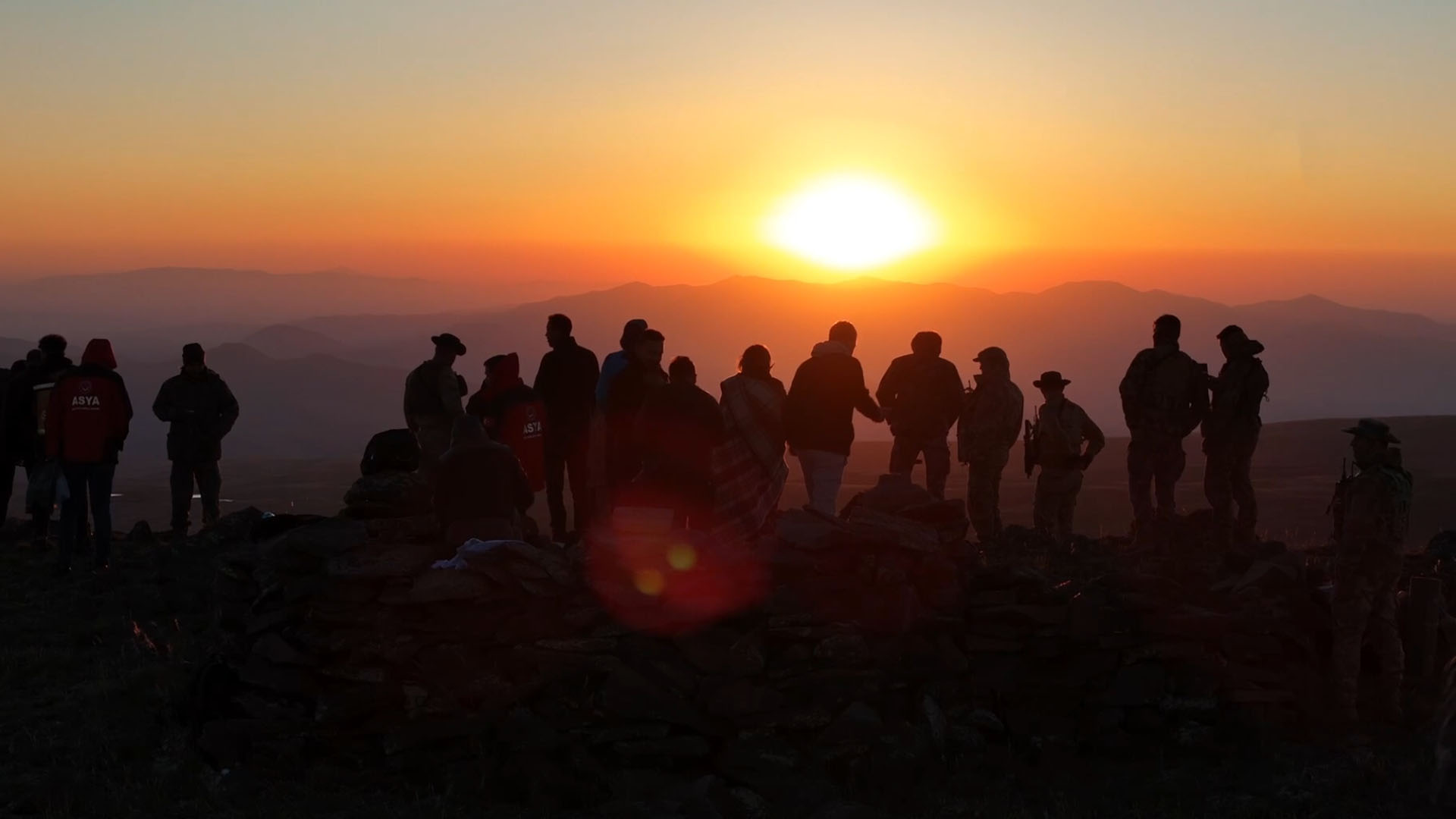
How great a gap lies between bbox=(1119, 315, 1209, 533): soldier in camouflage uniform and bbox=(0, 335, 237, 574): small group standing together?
10.4 m

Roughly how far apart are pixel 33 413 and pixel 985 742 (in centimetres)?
1203

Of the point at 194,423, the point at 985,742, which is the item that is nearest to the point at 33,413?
the point at 194,423

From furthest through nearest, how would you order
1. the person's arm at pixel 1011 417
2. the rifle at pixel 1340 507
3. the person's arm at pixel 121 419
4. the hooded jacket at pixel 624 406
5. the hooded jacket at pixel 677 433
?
the person's arm at pixel 1011 417 < the person's arm at pixel 121 419 < the hooded jacket at pixel 624 406 < the hooded jacket at pixel 677 433 < the rifle at pixel 1340 507

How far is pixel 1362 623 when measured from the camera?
1011 cm

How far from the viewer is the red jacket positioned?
1391 centimetres

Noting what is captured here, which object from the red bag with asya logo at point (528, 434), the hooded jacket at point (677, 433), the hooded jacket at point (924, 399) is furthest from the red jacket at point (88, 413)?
the hooded jacket at point (924, 399)

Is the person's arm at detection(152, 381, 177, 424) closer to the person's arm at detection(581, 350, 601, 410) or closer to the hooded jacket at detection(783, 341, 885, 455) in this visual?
the person's arm at detection(581, 350, 601, 410)

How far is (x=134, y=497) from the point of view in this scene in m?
61.5

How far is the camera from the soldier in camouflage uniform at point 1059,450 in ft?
49.1

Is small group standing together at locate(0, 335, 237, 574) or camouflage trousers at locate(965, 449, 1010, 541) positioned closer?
small group standing together at locate(0, 335, 237, 574)

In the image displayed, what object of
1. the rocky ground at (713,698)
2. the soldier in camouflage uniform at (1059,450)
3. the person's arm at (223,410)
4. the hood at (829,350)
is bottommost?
the rocky ground at (713,698)

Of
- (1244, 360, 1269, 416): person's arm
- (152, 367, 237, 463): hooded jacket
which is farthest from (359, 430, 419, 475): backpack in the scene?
(1244, 360, 1269, 416): person's arm

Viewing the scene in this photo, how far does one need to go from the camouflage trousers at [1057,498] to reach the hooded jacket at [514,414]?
19.3 feet

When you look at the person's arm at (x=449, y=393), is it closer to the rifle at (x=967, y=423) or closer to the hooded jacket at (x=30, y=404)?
the hooded jacket at (x=30, y=404)
